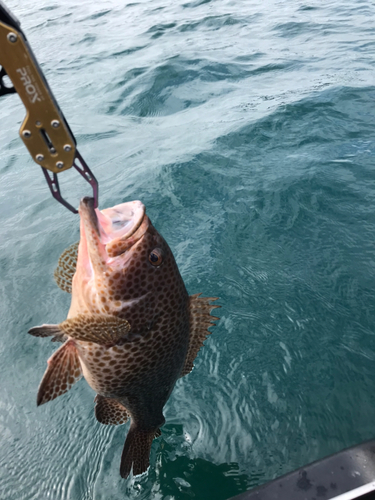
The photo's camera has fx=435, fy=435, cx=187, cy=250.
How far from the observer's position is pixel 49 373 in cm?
233

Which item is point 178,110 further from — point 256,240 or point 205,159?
point 256,240

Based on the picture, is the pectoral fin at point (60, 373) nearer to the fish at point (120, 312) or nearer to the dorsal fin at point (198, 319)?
the fish at point (120, 312)

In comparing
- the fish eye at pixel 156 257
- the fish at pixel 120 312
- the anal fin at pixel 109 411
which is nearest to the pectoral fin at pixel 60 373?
the fish at pixel 120 312

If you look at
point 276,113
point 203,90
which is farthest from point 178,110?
point 276,113

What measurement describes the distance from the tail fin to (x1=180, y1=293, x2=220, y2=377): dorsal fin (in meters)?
0.51

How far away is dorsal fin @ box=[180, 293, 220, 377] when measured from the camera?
268 cm

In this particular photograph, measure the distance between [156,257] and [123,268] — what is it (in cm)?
19

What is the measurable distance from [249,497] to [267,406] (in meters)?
1.28

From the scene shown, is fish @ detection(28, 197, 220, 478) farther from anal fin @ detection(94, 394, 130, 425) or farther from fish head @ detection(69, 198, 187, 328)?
anal fin @ detection(94, 394, 130, 425)

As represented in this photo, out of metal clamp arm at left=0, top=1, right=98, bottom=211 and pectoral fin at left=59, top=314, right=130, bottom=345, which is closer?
metal clamp arm at left=0, top=1, right=98, bottom=211

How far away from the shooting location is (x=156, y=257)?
2.32 metres

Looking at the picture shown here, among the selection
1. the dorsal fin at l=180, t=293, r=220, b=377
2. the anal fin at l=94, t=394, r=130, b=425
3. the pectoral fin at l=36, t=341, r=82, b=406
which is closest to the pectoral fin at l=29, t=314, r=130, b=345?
the pectoral fin at l=36, t=341, r=82, b=406

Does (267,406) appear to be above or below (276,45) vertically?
above

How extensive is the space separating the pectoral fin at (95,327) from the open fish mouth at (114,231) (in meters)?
0.29
